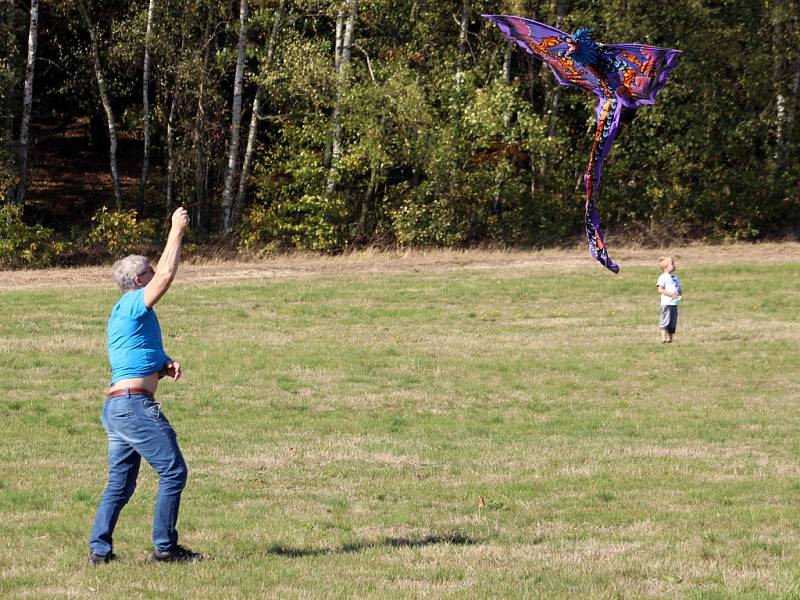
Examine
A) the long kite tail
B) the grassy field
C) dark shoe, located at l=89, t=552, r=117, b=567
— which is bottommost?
the grassy field

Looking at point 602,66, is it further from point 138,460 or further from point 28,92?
point 28,92

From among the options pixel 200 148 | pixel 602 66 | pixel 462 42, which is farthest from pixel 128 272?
pixel 462 42

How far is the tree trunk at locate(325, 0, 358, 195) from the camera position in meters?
36.4

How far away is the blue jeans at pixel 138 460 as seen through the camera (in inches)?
311

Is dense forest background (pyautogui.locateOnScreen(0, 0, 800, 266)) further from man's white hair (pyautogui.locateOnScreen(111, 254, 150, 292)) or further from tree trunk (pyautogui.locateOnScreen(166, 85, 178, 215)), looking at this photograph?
man's white hair (pyautogui.locateOnScreen(111, 254, 150, 292))

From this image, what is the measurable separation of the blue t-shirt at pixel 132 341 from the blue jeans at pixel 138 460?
0.18m

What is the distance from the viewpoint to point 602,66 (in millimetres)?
14211

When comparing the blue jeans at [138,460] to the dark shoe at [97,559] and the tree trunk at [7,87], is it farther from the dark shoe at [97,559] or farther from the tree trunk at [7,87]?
the tree trunk at [7,87]

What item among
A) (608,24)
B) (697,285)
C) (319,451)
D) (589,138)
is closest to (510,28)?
(319,451)

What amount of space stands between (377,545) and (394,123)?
2876 centimetres

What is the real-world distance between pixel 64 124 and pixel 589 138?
20076mm

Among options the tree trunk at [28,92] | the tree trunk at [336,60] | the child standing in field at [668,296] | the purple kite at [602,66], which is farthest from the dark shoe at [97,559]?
the tree trunk at [336,60]

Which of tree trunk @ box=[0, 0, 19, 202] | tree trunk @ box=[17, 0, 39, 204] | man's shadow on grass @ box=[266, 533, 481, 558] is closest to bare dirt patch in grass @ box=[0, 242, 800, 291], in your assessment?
tree trunk @ box=[0, 0, 19, 202]

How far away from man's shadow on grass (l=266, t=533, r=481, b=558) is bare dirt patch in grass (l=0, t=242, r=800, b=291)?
2210 cm
